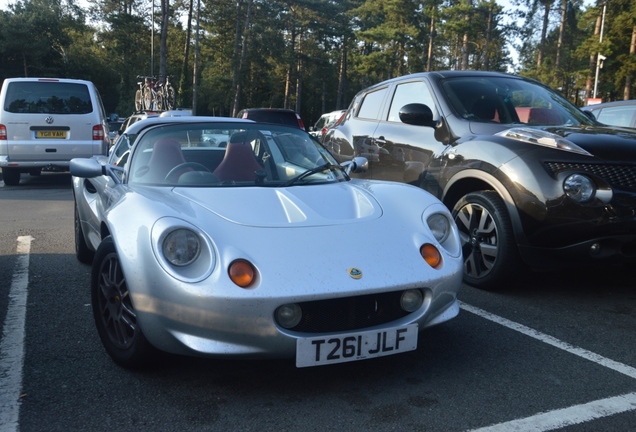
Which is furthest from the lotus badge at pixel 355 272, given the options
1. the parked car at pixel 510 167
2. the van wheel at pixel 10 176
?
the van wheel at pixel 10 176

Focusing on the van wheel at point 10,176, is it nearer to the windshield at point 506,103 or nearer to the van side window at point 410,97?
the van side window at point 410,97

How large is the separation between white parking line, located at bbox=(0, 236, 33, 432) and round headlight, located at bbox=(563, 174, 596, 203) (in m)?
3.43

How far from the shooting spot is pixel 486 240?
4664 mm

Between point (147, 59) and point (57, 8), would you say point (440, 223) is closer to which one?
point (147, 59)

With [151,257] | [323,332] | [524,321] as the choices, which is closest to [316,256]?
[323,332]

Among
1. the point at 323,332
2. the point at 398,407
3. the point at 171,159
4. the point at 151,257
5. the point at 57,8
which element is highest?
the point at 57,8

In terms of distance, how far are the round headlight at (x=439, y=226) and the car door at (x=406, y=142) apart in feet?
5.90

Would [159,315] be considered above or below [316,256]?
below

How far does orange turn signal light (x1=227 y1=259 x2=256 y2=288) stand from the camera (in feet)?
8.86

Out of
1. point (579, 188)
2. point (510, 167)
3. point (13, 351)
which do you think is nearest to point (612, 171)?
point (579, 188)

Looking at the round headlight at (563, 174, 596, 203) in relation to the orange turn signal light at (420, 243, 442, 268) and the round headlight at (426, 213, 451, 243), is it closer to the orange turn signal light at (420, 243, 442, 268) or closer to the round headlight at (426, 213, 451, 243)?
the round headlight at (426, 213, 451, 243)

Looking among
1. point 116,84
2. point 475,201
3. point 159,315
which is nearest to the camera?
point 159,315

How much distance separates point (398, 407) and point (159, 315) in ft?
3.68

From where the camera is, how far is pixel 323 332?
109 inches
